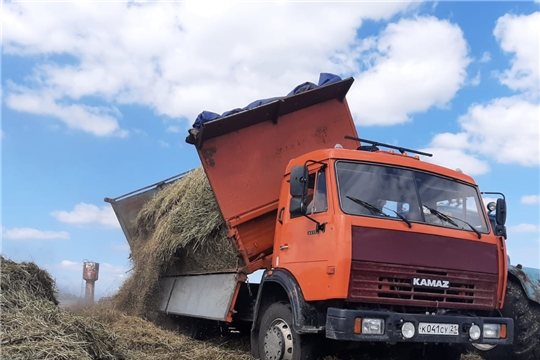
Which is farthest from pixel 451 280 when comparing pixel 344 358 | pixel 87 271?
pixel 87 271

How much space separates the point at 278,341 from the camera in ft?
20.3

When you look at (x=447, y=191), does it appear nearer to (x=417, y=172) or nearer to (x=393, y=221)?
(x=417, y=172)

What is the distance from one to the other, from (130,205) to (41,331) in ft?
18.2

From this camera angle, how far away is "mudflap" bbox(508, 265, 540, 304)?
287 inches

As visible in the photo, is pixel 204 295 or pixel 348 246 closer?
pixel 348 246

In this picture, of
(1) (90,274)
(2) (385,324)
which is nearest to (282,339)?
(2) (385,324)

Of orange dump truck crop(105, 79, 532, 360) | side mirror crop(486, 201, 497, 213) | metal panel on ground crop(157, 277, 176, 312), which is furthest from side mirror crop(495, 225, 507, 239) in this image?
metal panel on ground crop(157, 277, 176, 312)

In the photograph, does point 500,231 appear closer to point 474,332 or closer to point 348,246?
point 474,332

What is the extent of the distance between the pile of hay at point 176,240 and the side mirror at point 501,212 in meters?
3.31

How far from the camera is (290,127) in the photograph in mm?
7910

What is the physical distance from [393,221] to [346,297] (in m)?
0.96

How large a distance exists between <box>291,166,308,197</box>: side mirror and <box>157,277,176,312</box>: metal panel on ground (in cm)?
399

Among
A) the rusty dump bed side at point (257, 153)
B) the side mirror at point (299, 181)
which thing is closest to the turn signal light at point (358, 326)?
the side mirror at point (299, 181)

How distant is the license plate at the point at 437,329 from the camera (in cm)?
Result: 555
